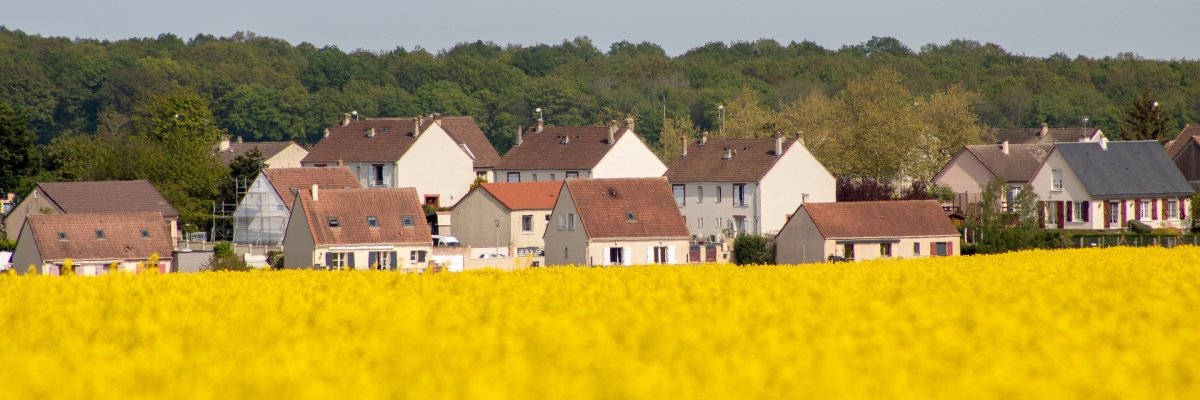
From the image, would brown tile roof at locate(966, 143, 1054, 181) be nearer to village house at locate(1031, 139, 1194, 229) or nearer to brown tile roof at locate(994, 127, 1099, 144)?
village house at locate(1031, 139, 1194, 229)

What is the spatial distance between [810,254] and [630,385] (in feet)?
185

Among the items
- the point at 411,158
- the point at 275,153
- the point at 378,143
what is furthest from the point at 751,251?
the point at 275,153

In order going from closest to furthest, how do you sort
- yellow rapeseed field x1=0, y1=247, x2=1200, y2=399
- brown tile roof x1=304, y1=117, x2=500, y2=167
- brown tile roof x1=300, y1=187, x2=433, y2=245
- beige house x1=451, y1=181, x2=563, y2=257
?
Result: yellow rapeseed field x1=0, y1=247, x2=1200, y2=399
brown tile roof x1=300, y1=187, x2=433, y2=245
beige house x1=451, y1=181, x2=563, y2=257
brown tile roof x1=304, y1=117, x2=500, y2=167

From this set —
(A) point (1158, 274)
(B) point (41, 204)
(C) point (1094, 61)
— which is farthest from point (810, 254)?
(C) point (1094, 61)

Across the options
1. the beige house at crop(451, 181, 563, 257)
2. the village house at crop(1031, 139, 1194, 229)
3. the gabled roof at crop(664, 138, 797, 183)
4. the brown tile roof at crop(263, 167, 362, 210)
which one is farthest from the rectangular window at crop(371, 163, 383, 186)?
the village house at crop(1031, 139, 1194, 229)

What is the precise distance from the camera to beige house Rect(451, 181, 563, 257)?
76.1 meters

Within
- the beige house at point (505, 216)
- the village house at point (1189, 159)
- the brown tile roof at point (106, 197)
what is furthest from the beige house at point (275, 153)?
the village house at point (1189, 159)

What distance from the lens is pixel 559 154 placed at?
9212cm

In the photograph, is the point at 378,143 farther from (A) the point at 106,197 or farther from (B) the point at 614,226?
(B) the point at 614,226

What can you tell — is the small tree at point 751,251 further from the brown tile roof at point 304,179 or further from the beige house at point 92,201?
the beige house at point 92,201

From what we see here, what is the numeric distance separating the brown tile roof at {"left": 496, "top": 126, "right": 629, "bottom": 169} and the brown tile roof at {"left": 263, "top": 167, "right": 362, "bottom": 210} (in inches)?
522

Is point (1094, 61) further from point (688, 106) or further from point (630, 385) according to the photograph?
point (630, 385)

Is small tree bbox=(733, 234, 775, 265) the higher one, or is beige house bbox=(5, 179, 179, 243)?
beige house bbox=(5, 179, 179, 243)

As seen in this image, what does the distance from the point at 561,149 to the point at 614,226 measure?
85.9 ft
